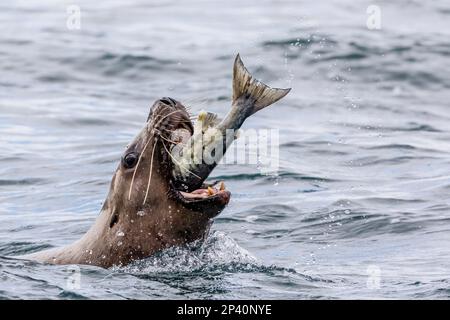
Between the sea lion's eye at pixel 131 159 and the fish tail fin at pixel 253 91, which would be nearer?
the fish tail fin at pixel 253 91

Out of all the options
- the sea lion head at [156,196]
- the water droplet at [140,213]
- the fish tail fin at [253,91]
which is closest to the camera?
the fish tail fin at [253,91]

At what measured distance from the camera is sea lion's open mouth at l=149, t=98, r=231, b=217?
770cm

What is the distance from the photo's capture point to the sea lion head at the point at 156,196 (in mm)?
7809

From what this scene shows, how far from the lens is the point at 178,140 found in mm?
7914

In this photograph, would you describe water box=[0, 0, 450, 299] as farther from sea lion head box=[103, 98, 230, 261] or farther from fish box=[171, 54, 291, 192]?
fish box=[171, 54, 291, 192]

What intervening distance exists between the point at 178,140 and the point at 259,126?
24.6 feet

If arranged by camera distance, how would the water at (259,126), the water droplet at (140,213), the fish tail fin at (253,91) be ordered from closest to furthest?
the fish tail fin at (253,91) < the water droplet at (140,213) < the water at (259,126)

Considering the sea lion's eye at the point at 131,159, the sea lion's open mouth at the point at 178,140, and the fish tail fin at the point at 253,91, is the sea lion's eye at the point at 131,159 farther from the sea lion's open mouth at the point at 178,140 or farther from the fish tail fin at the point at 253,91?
the fish tail fin at the point at 253,91

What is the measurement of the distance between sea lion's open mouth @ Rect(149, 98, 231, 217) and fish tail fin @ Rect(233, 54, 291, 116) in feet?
1.32

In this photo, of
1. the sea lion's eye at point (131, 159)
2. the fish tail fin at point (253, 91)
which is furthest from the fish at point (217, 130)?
the sea lion's eye at point (131, 159)

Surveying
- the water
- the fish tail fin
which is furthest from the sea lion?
the water

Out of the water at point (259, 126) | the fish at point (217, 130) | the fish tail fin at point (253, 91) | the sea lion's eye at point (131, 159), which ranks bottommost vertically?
the water at point (259, 126)

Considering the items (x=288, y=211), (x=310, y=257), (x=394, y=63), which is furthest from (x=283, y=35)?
(x=310, y=257)

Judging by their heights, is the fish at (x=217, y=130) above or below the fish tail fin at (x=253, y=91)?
below
